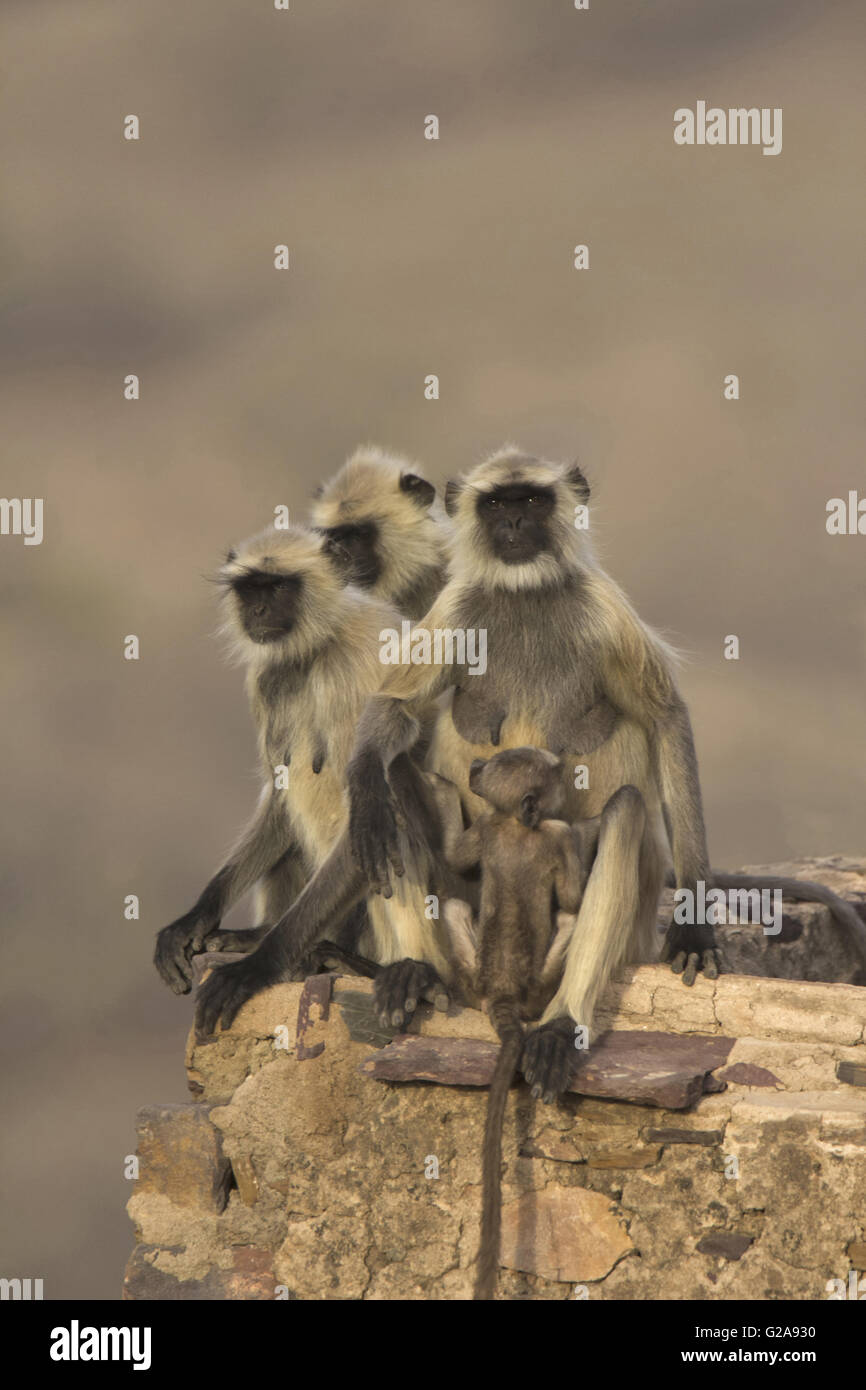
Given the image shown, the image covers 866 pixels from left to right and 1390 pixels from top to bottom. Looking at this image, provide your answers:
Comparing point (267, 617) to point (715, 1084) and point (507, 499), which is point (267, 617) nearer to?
point (507, 499)

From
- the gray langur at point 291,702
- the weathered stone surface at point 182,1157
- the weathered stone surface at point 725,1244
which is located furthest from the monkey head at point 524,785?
the weathered stone surface at point 182,1157

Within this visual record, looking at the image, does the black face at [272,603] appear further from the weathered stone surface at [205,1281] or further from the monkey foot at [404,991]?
the weathered stone surface at [205,1281]

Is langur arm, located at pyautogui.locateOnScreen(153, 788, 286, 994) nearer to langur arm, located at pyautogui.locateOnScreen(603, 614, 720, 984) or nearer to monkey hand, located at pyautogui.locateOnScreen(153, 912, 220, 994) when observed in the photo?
monkey hand, located at pyautogui.locateOnScreen(153, 912, 220, 994)

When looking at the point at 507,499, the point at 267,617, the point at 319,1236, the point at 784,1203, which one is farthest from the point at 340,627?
the point at 784,1203

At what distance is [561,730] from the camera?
4691 millimetres

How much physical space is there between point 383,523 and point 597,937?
2.72 metres

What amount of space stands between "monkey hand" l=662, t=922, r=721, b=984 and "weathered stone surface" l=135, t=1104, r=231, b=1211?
1.40m

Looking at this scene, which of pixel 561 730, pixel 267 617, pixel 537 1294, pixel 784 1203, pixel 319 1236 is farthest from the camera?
pixel 267 617

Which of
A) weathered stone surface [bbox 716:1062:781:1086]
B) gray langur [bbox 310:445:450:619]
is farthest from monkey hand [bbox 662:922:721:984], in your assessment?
gray langur [bbox 310:445:450:619]

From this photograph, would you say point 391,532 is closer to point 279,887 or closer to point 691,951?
point 279,887

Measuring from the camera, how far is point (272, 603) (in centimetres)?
543

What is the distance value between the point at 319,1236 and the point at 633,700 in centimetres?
173

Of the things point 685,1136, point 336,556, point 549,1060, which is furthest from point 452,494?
point 685,1136

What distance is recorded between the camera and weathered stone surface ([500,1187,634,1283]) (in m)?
4.02
